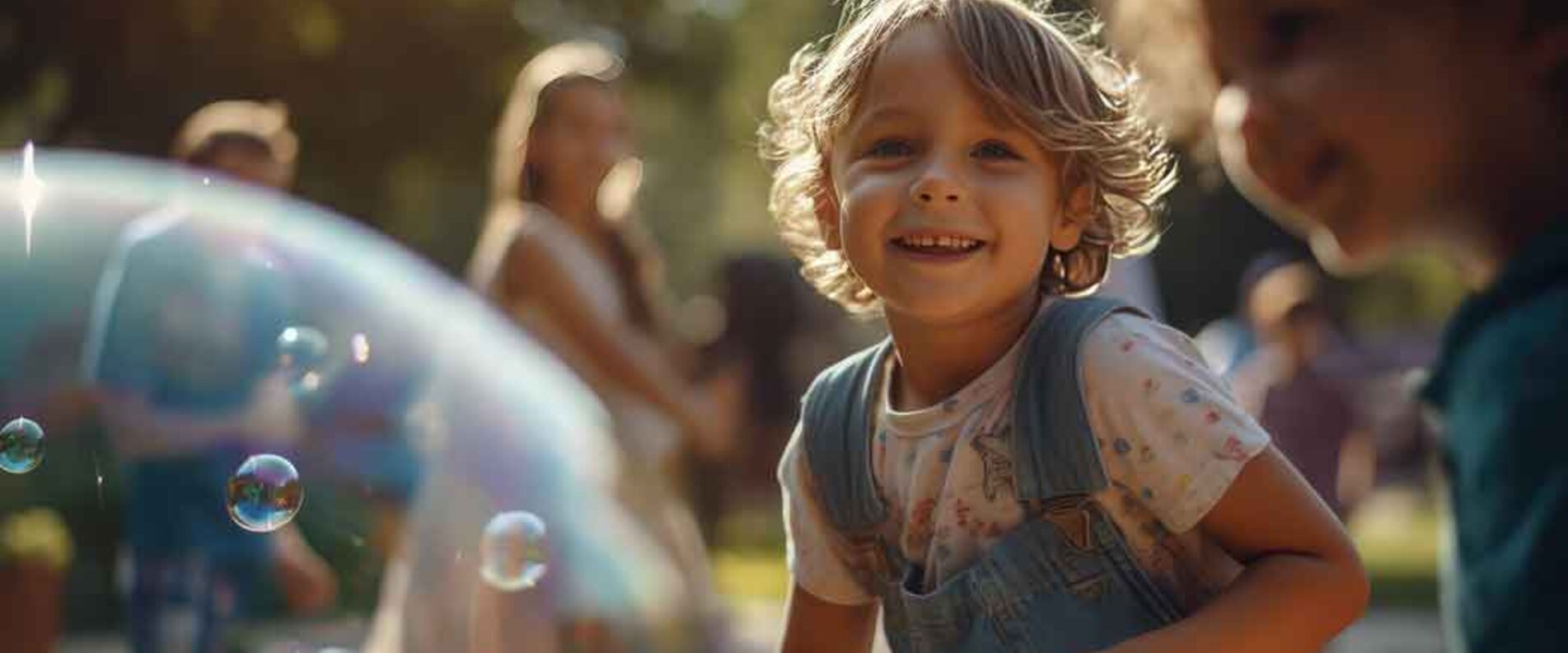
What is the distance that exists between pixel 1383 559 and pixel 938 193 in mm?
17556

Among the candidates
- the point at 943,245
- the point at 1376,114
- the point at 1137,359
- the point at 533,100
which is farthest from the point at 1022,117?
the point at 533,100

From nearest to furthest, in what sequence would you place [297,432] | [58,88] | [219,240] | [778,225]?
1. [778,225]
2. [297,432]
3. [219,240]
4. [58,88]

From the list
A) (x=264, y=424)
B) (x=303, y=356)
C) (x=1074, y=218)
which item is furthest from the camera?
(x=264, y=424)

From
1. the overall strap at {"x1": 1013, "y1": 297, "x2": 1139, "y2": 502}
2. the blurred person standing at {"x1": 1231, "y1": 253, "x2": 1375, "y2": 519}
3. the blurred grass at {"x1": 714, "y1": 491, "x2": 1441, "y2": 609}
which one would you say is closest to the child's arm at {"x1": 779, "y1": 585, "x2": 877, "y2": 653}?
the overall strap at {"x1": 1013, "y1": 297, "x2": 1139, "y2": 502}

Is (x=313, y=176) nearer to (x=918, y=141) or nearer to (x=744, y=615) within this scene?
(x=744, y=615)

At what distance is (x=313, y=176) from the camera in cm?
1569

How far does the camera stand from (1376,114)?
5.72 ft

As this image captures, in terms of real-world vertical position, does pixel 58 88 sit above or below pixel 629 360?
above

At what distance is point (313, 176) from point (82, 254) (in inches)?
451

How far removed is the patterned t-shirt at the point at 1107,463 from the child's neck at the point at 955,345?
38 mm

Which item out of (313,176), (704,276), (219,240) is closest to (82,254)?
(219,240)

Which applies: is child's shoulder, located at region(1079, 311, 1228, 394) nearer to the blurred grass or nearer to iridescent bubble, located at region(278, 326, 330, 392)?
iridescent bubble, located at region(278, 326, 330, 392)

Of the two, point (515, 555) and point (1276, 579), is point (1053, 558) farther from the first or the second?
point (515, 555)

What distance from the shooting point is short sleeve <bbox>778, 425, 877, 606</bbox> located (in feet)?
8.28
